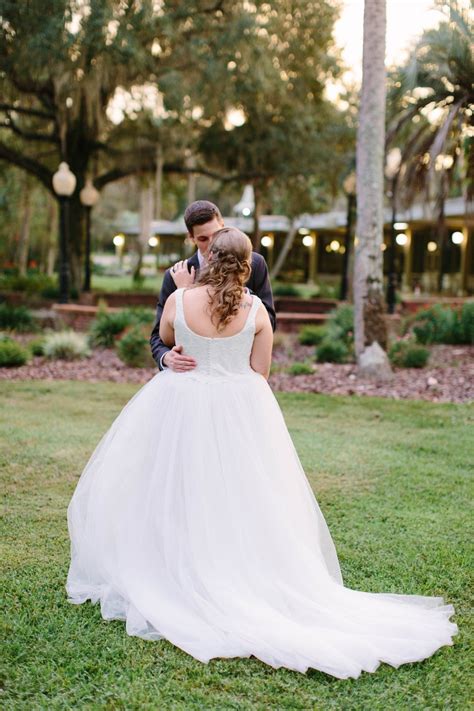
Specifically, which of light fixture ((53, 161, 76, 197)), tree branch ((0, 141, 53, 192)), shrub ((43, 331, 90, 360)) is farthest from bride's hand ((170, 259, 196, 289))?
tree branch ((0, 141, 53, 192))

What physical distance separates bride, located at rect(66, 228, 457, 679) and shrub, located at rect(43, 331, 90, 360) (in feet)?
27.4

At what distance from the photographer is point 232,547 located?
326 cm

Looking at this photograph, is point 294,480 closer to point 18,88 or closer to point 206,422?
point 206,422

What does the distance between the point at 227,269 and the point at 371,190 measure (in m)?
7.10

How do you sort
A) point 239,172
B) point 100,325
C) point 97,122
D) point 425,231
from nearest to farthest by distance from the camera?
1. point 100,325
2. point 97,122
3. point 239,172
4. point 425,231

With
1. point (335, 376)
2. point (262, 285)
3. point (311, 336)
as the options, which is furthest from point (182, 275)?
point (311, 336)

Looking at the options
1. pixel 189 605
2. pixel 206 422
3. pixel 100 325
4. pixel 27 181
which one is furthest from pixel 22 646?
pixel 27 181

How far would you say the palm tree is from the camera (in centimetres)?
1062

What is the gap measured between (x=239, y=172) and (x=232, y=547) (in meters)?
16.9

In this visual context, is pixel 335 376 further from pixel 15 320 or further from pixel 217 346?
pixel 15 320

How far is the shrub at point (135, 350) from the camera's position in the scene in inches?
430

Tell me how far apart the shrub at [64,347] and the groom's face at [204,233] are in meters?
8.26

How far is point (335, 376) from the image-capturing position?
10.3 meters

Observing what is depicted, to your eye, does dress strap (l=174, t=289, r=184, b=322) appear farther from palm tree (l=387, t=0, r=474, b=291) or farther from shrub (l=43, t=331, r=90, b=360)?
shrub (l=43, t=331, r=90, b=360)
